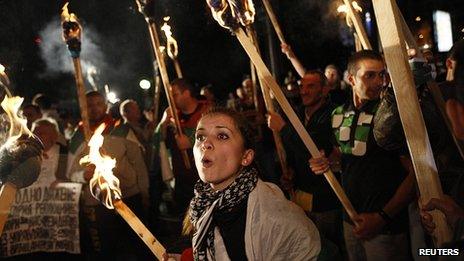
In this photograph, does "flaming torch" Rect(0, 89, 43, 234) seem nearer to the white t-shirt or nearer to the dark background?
the white t-shirt

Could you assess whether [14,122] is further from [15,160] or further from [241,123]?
[241,123]

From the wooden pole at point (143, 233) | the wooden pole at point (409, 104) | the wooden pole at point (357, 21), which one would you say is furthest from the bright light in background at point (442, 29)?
the wooden pole at point (143, 233)

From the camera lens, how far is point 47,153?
19.0ft

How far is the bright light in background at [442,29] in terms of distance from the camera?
16.9 metres

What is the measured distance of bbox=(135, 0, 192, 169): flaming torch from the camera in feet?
17.4

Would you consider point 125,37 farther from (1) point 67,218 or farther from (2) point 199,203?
(2) point 199,203

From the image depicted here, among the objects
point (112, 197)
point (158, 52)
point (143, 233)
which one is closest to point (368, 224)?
point (143, 233)

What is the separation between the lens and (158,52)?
218 inches

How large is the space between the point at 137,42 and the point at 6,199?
20955 millimetres

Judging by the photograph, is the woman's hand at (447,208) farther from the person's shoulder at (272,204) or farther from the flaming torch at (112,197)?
the flaming torch at (112,197)

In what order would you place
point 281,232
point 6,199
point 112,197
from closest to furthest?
1. point 281,232
2. point 112,197
3. point 6,199

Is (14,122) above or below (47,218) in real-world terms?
above

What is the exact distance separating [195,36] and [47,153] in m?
16.1

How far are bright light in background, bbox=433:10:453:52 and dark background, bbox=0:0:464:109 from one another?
11.9 inches
